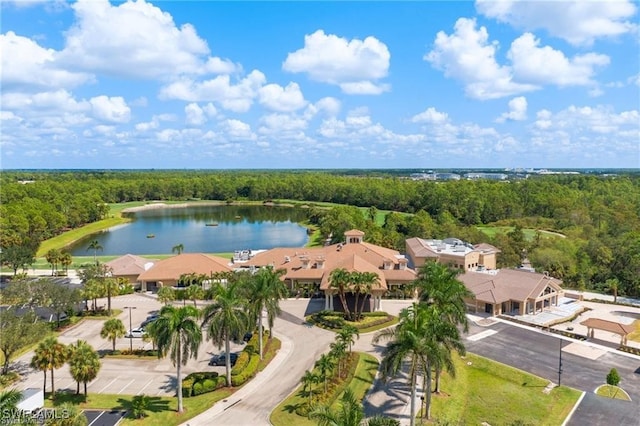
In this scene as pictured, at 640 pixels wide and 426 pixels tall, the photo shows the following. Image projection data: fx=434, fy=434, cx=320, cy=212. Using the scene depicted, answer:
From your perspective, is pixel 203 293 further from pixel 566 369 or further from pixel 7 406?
pixel 566 369

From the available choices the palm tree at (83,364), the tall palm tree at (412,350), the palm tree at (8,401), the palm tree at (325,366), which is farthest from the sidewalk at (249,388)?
the tall palm tree at (412,350)

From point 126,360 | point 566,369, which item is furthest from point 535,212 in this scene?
point 126,360

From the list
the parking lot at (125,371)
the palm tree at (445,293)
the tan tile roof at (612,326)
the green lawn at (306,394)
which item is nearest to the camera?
the green lawn at (306,394)

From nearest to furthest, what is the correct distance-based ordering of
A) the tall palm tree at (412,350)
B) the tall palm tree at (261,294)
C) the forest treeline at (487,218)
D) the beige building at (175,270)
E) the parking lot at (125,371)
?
1. the tall palm tree at (412,350)
2. the parking lot at (125,371)
3. the tall palm tree at (261,294)
4. the beige building at (175,270)
5. the forest treeline at (487,218)

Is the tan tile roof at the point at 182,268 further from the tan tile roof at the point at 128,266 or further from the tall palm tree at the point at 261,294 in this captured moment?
the tall palm tree at the point at 261,294

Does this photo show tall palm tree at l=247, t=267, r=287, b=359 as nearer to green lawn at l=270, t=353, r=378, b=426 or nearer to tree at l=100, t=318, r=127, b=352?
green lawn at l=270, t=353, r=378, b=426

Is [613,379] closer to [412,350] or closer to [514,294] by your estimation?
[514,294]

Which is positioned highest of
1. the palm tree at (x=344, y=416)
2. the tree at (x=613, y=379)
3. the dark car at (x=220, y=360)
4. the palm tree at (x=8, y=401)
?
the palm tree at (x=344, y=416)
